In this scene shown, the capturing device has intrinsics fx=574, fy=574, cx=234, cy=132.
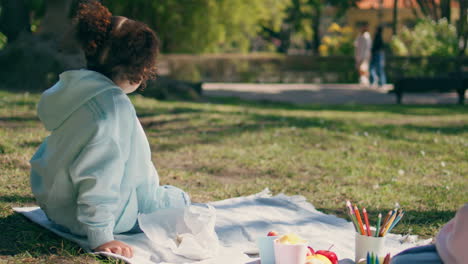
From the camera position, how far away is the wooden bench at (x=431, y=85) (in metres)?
13.5

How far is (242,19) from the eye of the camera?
21094 millimetres

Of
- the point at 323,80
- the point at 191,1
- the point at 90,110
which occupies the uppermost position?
the point at 191,1

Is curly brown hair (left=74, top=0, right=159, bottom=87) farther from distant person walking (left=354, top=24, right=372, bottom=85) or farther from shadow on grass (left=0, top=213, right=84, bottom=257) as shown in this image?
distant person walking (left=354, top=24, right=372, bottom=85)

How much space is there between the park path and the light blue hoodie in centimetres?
1074

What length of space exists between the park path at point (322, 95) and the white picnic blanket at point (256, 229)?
9492mm

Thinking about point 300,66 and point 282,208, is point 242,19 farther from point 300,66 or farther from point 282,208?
point 282,208

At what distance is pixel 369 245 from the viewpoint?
2982mm

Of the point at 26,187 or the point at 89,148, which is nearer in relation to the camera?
the point at 89,148

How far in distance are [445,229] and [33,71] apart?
30.1 ft

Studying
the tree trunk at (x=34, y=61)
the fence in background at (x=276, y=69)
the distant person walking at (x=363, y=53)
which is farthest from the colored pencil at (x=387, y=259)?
the fence in background at (x=276, y=69)

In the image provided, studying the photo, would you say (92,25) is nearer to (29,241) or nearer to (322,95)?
(29,241)

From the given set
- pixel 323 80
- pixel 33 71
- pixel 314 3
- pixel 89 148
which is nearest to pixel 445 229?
pixel 89 148

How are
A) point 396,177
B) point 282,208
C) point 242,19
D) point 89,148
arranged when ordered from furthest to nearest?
1. point 242,19
2. point 396,177
3. point 282,208
4. point 89,148

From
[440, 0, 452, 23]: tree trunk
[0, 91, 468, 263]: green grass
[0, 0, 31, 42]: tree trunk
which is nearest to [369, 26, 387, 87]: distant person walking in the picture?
[440, 0, 452, 23]: tree trunk
